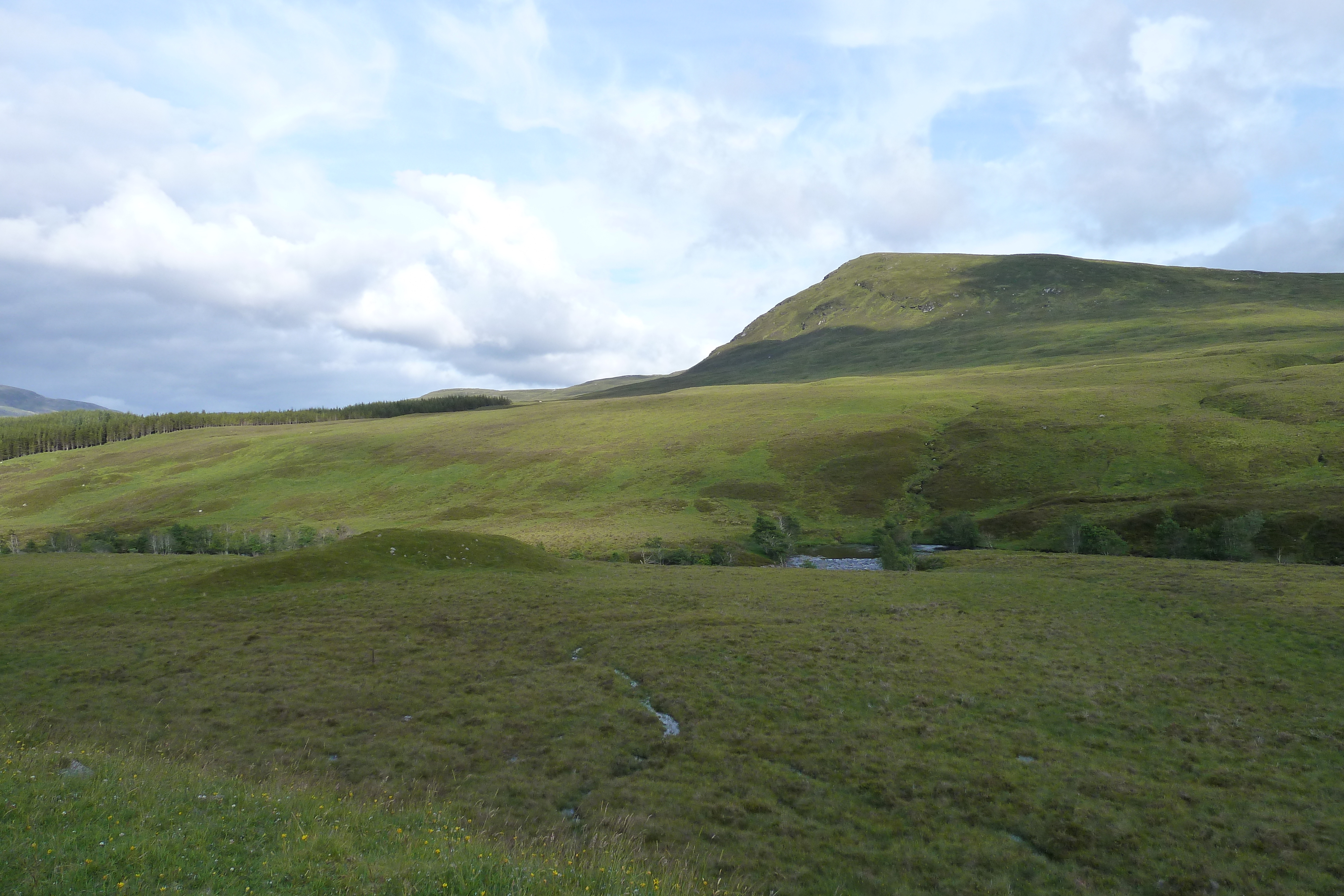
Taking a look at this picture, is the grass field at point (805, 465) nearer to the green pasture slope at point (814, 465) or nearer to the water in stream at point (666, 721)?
the green pasture slope at point (814, 465)

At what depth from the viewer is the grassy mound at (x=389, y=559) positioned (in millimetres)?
46625

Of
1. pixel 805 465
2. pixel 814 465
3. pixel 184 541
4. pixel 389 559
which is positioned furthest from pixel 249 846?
pixel 805 465

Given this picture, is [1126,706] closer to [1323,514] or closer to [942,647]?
[942,647]

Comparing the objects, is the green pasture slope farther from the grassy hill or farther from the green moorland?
the green moorland

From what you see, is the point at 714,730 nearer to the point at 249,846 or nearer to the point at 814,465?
the point at 249,846

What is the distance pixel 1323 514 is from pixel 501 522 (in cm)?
10392

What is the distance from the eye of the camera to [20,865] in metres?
9.45

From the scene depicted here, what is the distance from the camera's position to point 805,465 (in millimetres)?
121375

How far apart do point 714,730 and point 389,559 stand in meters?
37.4

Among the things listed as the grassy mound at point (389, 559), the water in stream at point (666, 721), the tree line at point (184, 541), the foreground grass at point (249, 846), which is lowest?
the tree line at point (184, 541)

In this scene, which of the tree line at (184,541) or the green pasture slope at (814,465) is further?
the green pasture slope at (814,465)

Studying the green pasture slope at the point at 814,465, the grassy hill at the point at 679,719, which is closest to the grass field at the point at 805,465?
the green pasture slope at the point at 814,465

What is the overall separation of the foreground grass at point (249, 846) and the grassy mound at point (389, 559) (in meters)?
33.8

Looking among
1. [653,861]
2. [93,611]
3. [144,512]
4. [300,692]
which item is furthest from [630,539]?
[144,512]
